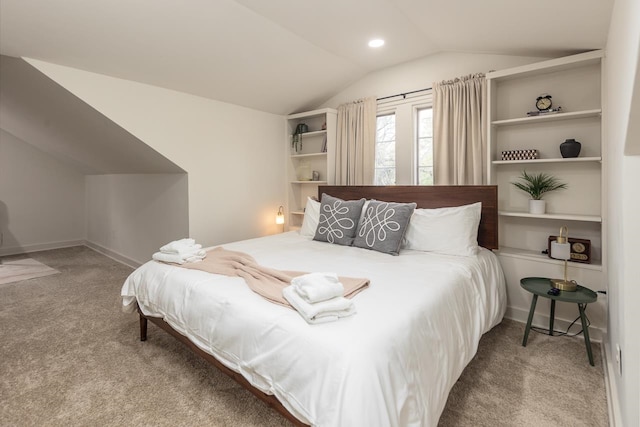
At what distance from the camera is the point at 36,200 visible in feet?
18.5

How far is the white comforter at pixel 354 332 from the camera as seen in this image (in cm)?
119

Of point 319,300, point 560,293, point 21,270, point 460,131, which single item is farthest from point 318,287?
point 21,270

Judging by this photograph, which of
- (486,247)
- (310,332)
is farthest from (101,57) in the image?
(486,247)

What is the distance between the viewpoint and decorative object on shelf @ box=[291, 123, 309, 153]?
4551 millimetres

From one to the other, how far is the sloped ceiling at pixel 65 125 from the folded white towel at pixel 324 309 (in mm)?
2709

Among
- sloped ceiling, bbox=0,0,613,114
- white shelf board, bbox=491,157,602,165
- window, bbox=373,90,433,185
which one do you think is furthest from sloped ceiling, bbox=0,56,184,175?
white shelf board, bbox=491,157,602,165

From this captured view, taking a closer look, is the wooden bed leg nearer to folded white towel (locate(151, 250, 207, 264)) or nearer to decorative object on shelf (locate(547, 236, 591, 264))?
folded white towel (locate(151, 250, 207, 264))

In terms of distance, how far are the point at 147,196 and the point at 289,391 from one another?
3.80 meters

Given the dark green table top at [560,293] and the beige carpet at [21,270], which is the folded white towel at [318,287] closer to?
the dark green table top at [560,293]

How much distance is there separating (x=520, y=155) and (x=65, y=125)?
4536 mm

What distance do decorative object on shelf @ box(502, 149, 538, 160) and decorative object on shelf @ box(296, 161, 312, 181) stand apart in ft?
8.07

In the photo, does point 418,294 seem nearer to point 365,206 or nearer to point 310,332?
point 310,332

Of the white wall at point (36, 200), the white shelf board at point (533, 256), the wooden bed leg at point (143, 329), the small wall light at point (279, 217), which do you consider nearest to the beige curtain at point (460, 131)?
the white shelf board at point (533, 256)

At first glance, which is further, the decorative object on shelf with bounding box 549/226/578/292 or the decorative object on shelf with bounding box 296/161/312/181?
the decorative object on shelf with bounding box 296/161/312/181
